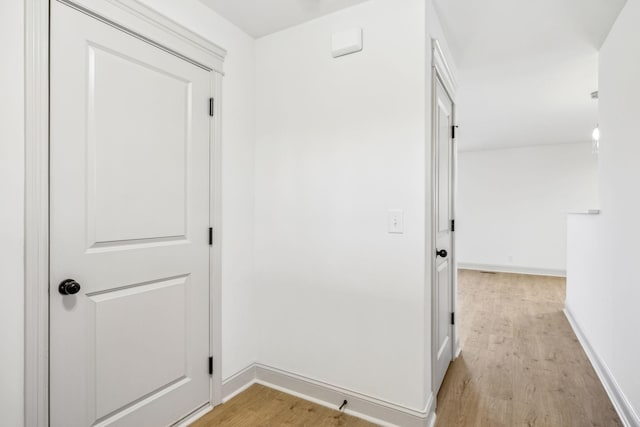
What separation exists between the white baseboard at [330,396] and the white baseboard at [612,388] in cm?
107

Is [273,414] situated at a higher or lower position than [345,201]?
lower

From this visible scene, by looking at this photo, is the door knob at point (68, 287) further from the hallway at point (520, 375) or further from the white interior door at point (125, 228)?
the hallway at point (520, 375)

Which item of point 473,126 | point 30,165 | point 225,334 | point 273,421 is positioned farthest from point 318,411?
point 473,126

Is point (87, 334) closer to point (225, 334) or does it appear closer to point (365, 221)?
point (225, 334)

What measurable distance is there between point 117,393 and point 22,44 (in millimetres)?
1543

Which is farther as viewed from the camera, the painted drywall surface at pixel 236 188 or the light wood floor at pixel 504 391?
the painted drywall surface at pixel 236 188

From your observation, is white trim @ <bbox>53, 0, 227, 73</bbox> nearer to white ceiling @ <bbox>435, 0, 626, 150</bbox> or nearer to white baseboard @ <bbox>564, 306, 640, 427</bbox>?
white ceiling @ <bbox>435, 0, 626, 150</bbox>

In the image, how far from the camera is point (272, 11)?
6.94ft

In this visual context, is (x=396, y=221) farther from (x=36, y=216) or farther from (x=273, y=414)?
(x=36, y=216)

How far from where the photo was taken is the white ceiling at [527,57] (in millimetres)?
2139

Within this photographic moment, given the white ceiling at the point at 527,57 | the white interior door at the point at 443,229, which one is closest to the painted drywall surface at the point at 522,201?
the white ceiling at the point at 527,57

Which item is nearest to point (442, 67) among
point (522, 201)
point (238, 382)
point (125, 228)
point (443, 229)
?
point (443, 229)

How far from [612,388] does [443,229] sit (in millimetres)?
1476

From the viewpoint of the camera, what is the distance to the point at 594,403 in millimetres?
2205
